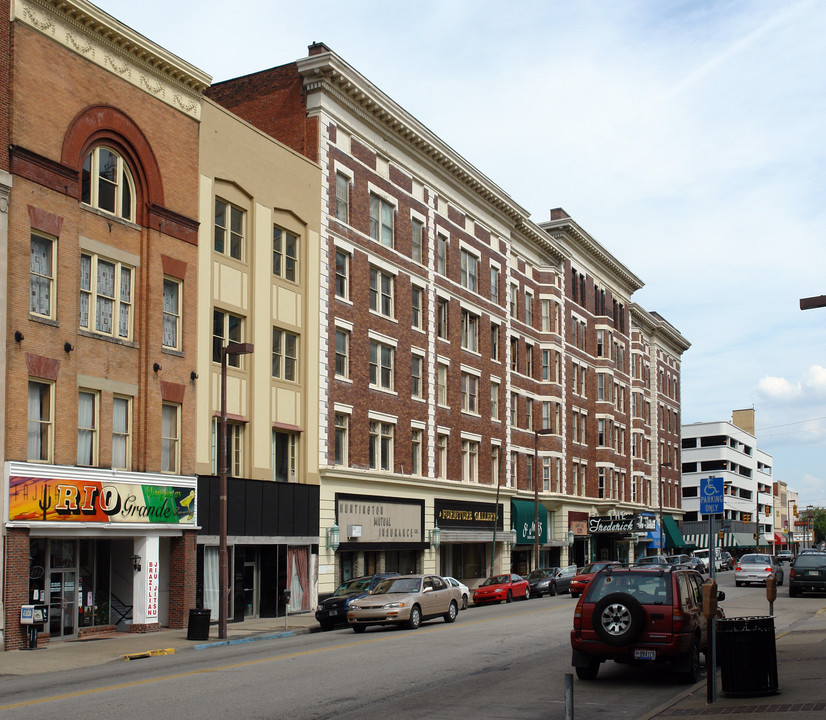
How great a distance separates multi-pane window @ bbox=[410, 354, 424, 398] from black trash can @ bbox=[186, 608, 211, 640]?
21.1 metres

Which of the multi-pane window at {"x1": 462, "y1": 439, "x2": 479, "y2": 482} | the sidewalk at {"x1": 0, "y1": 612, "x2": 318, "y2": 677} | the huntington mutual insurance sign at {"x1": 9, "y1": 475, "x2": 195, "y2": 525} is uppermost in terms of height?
the multi-pane window at {"x1": 462, "y1": 439, "x2": 479, "y2": 482}

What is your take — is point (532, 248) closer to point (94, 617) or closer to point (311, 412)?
point (311, 412)

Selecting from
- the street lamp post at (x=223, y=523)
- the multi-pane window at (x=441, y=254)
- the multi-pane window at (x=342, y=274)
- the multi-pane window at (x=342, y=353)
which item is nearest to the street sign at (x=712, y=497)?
the street lamp post at (x=223, y=523)

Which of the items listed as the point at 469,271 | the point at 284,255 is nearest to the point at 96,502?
the point at 284,255

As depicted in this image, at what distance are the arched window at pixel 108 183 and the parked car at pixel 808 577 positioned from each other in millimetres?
27639

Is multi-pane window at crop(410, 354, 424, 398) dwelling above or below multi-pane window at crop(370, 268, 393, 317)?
below

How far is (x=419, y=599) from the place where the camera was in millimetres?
28125

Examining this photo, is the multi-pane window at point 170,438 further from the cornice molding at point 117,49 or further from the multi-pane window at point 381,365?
the multi-pane window at point 381,365

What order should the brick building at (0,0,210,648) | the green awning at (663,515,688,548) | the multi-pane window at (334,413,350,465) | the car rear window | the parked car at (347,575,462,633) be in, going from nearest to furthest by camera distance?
the car rear window → the brick building at (0,0,210,648) → the parked car at (347,575,462,633) → the multi-pane window at (334,413,350,465) → the green awning at (663,515,688,548)

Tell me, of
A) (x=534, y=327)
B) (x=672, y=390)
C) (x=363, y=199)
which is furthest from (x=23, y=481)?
(x=672, y=390)

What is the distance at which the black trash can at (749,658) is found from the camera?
14039 mm

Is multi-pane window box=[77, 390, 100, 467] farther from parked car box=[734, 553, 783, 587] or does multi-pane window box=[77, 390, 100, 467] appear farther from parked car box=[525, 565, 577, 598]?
parked car box=[734, 553, 783, 587]

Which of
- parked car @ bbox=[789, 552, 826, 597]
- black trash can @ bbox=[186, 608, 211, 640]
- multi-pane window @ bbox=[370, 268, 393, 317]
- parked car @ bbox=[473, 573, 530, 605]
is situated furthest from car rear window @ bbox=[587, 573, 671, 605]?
multi-pane window @ bbox=[370, 268, 393, 317]

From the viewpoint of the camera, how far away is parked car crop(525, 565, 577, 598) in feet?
154
